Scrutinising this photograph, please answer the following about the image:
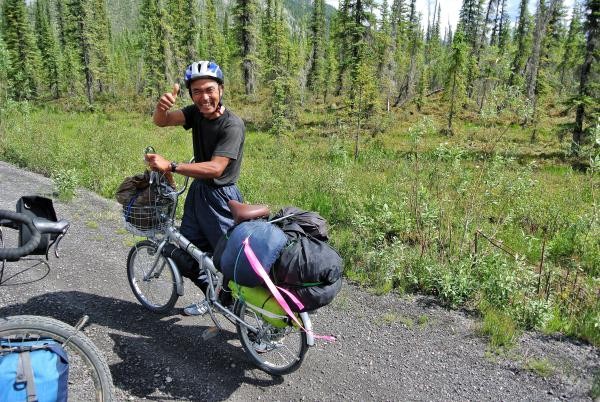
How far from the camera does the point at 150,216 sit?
14.0ft

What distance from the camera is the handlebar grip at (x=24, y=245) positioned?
1.90 meters

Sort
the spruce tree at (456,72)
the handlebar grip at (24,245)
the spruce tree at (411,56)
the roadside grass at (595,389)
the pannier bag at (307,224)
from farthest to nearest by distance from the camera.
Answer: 1. the spruce tree at (411,56)
2. the spruce tree at (456,72)
3. the roadside grass at (595,389)
4. the pannier bag at (307,224)
5. the handlebar grip at (24,245)

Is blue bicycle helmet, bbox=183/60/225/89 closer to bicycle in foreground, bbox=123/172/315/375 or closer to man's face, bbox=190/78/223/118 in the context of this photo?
man's face, bbox=190/78/223/118

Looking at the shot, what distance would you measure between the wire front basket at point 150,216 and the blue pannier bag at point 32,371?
2125mm

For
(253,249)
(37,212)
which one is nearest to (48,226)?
(37,212)

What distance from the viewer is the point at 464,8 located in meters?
53.5

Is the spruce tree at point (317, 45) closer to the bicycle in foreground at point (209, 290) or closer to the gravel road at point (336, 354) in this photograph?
the gravel road at point (336, 354)

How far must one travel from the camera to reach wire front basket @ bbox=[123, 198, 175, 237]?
4242mm

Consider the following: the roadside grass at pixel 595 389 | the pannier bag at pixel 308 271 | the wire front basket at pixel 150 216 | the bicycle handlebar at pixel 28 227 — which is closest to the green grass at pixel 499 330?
the roadside grass at pixel 595 389

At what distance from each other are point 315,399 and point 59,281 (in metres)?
3.85

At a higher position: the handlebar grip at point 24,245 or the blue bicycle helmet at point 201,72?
the blue bicycle helmet at point 201,72

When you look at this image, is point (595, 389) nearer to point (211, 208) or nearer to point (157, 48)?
point (211, 208)

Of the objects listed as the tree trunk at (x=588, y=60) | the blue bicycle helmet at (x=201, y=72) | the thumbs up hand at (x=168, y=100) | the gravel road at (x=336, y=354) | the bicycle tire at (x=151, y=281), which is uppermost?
the tree trunk at (x=588, y=60)

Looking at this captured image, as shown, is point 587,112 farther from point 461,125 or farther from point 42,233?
point 42,233
